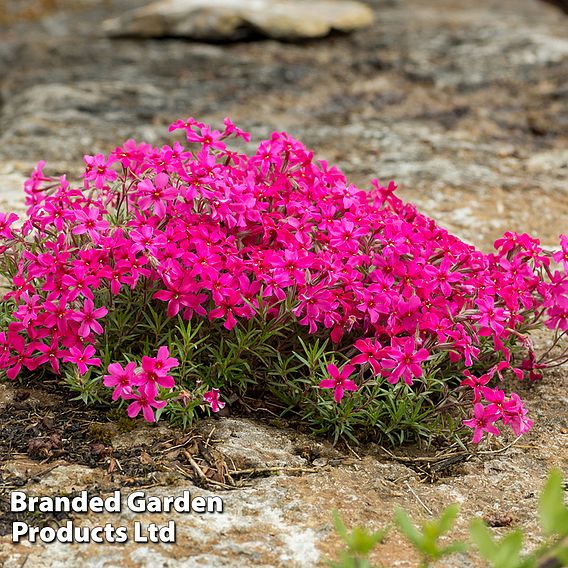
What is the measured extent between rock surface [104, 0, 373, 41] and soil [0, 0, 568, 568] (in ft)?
0.62

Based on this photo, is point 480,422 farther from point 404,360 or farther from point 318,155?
point 318,155

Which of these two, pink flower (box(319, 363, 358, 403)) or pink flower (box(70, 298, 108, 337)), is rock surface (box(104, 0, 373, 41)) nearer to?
pink flower (box(70, 298, 108, 337))

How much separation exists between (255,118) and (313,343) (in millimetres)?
4790

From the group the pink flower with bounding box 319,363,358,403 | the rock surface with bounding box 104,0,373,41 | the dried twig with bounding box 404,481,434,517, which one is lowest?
the dried twig with bounding box 404,481,434,517

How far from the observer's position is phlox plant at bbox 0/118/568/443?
3115mm

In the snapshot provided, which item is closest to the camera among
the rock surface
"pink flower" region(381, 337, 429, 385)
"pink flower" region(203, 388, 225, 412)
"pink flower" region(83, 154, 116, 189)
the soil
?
the soil

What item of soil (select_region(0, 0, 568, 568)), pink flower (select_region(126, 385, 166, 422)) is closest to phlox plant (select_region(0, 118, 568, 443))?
pink flower (select_region(126, 385, 166, 422))

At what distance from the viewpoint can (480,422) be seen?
3.06 metres

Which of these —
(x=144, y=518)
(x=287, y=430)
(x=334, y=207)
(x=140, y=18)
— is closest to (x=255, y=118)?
(x=140, y=18)

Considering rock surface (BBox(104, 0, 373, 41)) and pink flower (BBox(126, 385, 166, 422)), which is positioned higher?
rock surface (BBox(104, 0, 373, 41))

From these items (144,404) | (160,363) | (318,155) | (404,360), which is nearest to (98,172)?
(160,363)

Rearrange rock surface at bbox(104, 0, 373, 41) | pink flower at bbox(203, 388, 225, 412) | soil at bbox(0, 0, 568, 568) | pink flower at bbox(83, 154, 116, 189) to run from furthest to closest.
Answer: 1. rock surface at bbox(104, 0, 373, 41)
2. pink flower at bbox(83, 154, 116, 189)
3. pink flower at bbox(203, 388, 225, 412)
4. soil at bbox(0, 0, 568, 568)

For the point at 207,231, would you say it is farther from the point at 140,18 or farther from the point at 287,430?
the point at 140,18

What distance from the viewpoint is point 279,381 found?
3438mm
